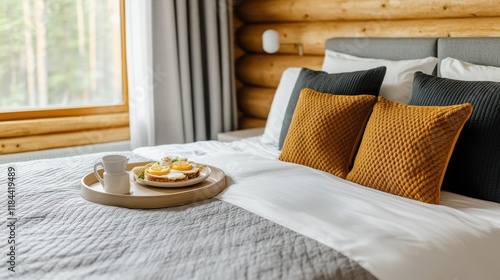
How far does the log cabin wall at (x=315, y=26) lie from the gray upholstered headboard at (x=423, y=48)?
123 mm

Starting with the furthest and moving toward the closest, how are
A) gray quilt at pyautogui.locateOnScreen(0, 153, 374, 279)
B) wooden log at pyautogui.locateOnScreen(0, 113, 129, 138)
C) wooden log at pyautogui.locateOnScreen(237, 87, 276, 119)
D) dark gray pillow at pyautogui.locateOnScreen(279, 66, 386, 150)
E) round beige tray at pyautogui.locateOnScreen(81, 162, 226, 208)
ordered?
1. wooden log at pyautogui.locateOnScreen(237, 87, 276, 119)
2. wooden log at pyautogui.locateOnScreen(0, 113, 129, 138)
3. dark gray pillow at pyautogui.locateOnScreen(279, 66, 386, 150)
4. round beige tray at pyautogui.locateOnScreen(81, 162, 226, 208)
5. gray quilt at pyautogui.locateOnScreen(0, 153, 374, 279)

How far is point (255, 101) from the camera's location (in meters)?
4.33

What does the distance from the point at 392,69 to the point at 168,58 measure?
1.73 metres

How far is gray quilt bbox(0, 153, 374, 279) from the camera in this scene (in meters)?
1.40

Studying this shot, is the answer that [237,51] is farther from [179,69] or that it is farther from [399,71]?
[399,71]

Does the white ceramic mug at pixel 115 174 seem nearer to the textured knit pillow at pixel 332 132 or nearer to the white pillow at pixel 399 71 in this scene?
the textured knit pillow at pixel 332 132

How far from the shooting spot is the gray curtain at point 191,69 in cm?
389

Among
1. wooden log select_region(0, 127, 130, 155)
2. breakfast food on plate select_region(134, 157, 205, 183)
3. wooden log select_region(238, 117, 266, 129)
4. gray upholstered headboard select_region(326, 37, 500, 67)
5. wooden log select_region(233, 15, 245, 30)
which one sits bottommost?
breakfast food on plate select_region(134, 157, 205, 183)

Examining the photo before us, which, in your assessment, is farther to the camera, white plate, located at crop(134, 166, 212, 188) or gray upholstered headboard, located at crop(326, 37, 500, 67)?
gray upholstered headboard, located at crop(326, 37, 500, 67)

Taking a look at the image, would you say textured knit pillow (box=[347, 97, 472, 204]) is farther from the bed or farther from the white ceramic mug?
the white ceramic mug

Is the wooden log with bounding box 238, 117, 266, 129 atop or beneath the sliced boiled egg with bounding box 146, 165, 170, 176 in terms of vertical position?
atop

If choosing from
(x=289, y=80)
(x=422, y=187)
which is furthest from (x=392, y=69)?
(x=422, y=187)

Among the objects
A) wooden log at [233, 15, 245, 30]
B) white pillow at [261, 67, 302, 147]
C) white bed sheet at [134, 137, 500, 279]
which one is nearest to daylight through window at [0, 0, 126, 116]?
wooden log at [233, 15, 245, 30]

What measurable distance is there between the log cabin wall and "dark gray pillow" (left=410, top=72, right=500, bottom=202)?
27.0 inches
